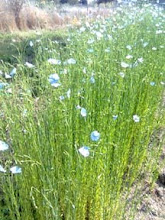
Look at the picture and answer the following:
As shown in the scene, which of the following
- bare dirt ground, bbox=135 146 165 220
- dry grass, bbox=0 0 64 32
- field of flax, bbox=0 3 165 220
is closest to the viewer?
field of flax, bbox=0 3 165 220

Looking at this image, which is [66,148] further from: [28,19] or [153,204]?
[28,19]

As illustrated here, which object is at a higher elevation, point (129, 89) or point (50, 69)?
point (50, 69)

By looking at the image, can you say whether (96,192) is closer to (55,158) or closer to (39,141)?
(55,158)

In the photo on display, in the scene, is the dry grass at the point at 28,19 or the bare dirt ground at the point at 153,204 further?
the dry grass at the point at 28,19

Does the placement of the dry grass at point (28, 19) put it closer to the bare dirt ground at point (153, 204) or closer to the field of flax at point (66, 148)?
the field of flax at point (66, 148)

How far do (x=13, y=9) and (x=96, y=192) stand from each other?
768cm

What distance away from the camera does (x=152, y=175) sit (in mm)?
2133

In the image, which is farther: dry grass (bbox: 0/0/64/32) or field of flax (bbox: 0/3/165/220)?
dry grass (bbox: 0/0/64/32)

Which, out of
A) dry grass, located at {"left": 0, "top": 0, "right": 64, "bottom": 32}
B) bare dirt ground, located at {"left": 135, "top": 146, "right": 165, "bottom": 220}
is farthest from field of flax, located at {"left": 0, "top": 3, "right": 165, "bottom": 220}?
dry grass, located at {"left": 0, "top": 0, "right": 64, "bottom": 32}

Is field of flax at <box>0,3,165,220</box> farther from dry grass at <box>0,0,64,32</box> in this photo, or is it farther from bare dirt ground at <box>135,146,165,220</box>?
dry grass at <box>0,0,64,32</box>

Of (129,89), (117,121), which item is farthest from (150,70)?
(117,121)

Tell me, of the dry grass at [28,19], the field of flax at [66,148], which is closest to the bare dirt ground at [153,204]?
the field of flax at [66,148]

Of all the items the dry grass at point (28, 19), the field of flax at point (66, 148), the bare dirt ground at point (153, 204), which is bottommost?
the bare dirt ground at point (153, 204)

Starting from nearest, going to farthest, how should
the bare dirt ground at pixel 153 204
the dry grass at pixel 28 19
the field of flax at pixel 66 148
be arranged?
the field of flax at pixel 66 148
the bare dirt ground at pixel 153 204
the dry grass at pixel 28 19
